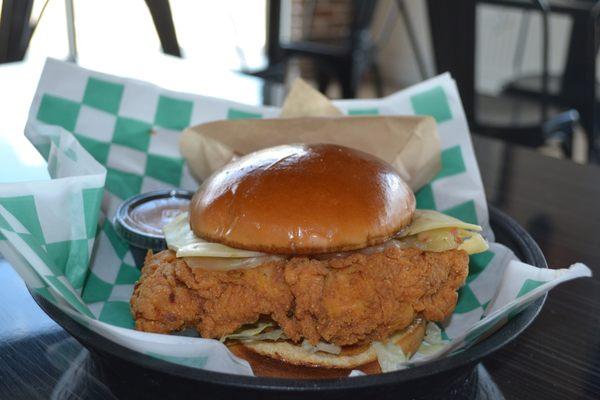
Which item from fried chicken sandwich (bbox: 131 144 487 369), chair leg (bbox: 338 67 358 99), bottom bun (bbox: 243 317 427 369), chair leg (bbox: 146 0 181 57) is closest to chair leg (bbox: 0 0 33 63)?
chair leg (bbox: 146 0 181 57)

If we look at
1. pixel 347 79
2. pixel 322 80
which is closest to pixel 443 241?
pixel 347 79

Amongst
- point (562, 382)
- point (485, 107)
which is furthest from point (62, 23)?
point (562, 382)

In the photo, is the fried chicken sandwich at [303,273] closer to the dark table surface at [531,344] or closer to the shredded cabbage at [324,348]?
the shredded cabbage at [324,348]

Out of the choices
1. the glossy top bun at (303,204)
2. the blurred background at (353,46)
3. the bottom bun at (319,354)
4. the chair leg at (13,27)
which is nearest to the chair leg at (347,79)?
the blurred background at (353,46)

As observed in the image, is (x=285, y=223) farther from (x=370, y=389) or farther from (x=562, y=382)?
(x=562, y=382)

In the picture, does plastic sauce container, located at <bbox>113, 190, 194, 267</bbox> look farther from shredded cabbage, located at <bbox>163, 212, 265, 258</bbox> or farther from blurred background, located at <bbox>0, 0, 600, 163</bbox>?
blurred background, located at <bbox>0, 0, 600, 163</bbox>

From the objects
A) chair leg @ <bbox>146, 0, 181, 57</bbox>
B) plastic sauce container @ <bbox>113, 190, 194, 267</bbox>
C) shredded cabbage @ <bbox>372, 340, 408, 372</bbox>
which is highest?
plastic sauce container @ <bbox>113, 190, 194, 267</bbox>
